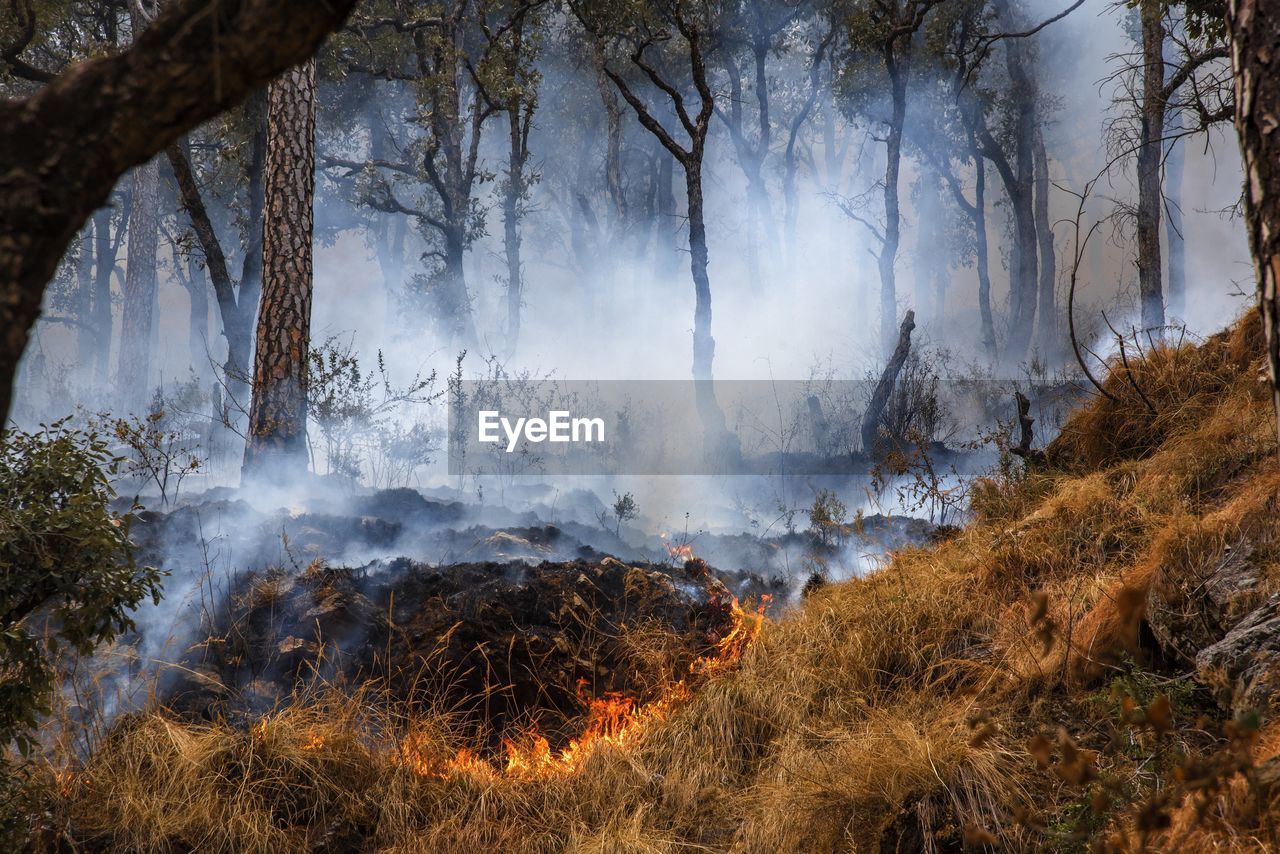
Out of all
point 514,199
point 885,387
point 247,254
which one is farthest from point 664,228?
point 885,387

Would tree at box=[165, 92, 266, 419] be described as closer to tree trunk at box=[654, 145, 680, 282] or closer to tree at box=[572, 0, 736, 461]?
tree at box=[572, 0, 736, 461]

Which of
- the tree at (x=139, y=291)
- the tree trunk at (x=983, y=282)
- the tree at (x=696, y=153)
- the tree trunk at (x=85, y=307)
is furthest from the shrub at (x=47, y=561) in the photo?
the tree trunk at (x=85, y=307)

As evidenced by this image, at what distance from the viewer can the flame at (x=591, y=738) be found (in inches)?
149

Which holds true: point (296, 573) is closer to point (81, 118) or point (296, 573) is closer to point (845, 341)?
point (81, 118)

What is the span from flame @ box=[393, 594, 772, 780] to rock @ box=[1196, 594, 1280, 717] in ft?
6.89

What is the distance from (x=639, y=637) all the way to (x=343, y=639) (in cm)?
146

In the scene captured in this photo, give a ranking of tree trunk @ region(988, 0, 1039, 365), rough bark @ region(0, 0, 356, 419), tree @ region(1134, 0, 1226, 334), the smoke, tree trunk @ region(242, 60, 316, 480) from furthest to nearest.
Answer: tree trunk @ region(988, 0, 1039, 365) < the smoke < tree @ region(1134, 0, 1226, 334) < tree trunk @ region(242, 60, 316, 480) < rough bark @ region(0, 0, 356, 419)

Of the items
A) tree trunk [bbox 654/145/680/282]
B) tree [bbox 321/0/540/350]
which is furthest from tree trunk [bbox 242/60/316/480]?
tree trunk [bbox 654/145/680/282]

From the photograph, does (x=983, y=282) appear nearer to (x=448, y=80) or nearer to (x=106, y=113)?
(x=448, y=80)

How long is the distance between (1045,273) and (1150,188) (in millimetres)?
8961

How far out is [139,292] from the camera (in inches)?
521

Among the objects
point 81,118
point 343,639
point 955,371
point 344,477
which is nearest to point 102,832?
point 343,639

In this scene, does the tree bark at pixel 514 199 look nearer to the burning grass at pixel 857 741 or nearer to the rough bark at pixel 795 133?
the rough bark at pixel 795 133

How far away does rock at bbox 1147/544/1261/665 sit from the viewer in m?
3.08
